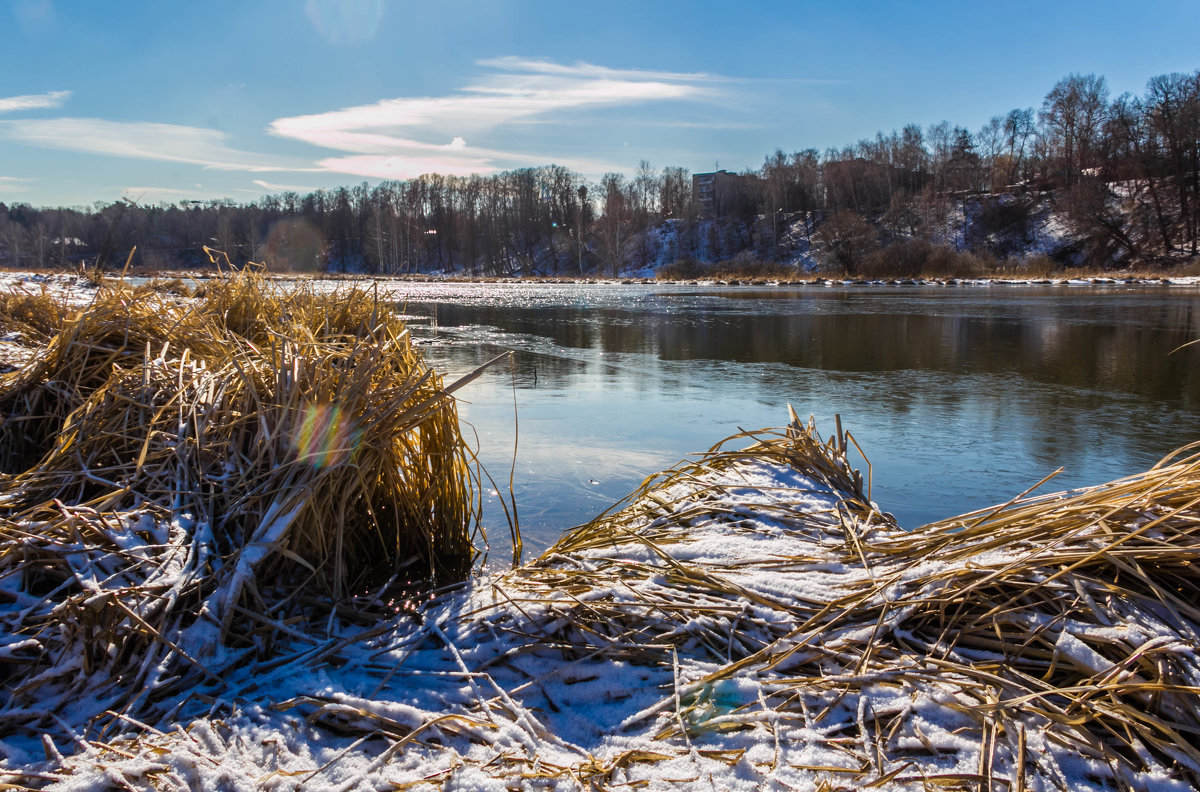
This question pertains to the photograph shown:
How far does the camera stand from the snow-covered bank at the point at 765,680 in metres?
1.25

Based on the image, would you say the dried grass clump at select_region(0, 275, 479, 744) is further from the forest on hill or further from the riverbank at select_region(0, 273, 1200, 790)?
the forest on hill

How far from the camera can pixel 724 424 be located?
18.1ft

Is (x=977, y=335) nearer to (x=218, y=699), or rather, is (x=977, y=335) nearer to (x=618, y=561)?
Result: (x=618, y=561)

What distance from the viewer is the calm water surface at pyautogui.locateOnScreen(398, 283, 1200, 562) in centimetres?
410

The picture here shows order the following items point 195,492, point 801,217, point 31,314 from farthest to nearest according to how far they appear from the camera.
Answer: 1. point 801,217
2. point 31,314
3. point 195,492

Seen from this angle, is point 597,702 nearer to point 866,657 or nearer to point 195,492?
point 866,657

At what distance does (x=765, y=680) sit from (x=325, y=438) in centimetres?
145

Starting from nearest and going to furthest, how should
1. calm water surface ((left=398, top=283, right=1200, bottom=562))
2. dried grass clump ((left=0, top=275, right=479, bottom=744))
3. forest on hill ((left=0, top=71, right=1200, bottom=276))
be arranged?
dried grass clump ((left=0, top=275, right=479, bottom=744)) → calm water surface ((left=398, top=283, right=1200, bottom=562)) → forest on hill ((left=0, top=71, right=1200, bottom=276))

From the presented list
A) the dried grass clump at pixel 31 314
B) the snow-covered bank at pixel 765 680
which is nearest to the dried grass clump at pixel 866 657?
the snow-covered bank at pixel 765 680

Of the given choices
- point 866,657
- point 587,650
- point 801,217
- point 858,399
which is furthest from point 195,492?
point 801,217

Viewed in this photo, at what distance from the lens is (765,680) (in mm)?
1512

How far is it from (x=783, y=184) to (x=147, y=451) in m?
81.7

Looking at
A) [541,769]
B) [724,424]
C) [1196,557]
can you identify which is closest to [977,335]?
[724,424]

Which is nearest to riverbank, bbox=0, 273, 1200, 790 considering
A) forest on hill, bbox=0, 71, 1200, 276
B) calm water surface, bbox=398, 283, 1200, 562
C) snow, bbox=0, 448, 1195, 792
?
snow, bbox=0, 448, 1195, 792
